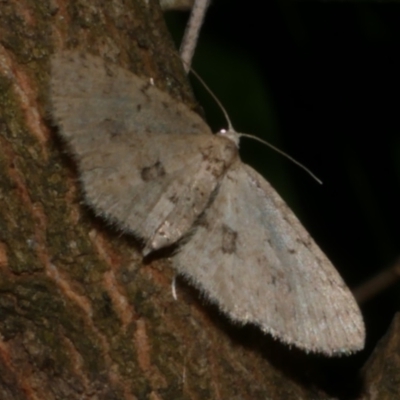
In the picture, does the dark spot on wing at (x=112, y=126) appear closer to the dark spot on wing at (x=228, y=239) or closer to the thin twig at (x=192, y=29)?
the thin twig at (x=192, y=29)

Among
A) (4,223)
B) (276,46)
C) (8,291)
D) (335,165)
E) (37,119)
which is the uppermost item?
(37,119)

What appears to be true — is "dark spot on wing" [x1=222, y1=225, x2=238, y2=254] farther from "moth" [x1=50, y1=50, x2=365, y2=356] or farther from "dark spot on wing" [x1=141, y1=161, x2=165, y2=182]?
"dark spot on wing" [x1=141, y1=161, x2=165, y2=182]

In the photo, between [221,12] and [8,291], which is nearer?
[8,291]

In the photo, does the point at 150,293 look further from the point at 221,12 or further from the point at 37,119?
the point at 221,12

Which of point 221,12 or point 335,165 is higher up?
point 221,12

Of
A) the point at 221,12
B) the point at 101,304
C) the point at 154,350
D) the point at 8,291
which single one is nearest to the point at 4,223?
the point at 8,291

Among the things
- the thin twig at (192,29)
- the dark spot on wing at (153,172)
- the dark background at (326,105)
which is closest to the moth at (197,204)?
the dark spot on wing at (153,172)

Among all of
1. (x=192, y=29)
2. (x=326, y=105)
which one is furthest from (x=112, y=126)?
(x=326, y=105)

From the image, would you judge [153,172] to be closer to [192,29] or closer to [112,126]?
[112,126]
